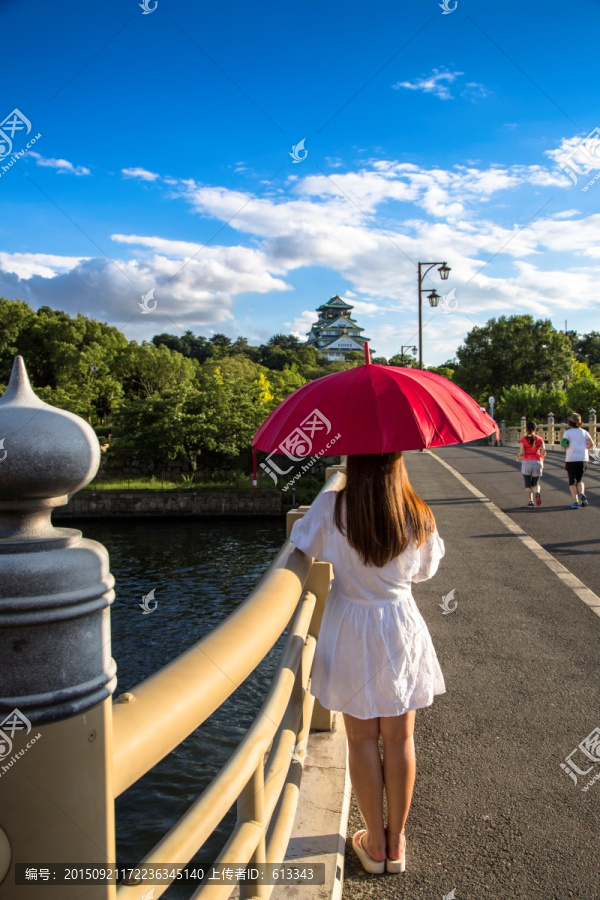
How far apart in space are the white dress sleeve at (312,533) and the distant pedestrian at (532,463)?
34.7 ft

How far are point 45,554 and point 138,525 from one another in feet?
143

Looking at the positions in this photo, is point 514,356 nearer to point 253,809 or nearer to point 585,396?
point 585,396

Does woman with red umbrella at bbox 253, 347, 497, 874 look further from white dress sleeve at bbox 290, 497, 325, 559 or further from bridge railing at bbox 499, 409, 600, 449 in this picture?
bridge railing at bbox 499, 409, 600, 449

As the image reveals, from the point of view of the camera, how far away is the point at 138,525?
4312 cm

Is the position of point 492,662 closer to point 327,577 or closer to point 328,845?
point 327,577

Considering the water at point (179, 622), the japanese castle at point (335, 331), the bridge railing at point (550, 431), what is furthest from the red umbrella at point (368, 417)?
the japanese castle at point (335, 331)

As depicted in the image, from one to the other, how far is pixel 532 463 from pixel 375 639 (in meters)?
10.9

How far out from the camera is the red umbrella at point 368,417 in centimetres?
245

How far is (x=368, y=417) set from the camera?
251 cm

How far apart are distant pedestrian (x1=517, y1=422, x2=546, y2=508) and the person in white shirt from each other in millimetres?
10487

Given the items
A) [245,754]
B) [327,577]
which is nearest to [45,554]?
[245,754]

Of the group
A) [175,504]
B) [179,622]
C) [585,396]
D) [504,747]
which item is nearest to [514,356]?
[585,396]

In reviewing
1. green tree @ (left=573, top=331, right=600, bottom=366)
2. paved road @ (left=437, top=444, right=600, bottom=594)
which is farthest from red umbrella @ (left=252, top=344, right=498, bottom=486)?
green tree @ (left=573, top=331, right=600, bottom=366)

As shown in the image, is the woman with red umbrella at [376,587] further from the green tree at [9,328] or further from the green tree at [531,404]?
the green tree at [9,328]
